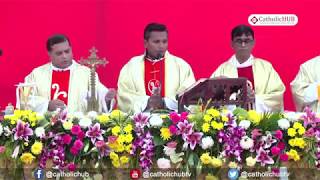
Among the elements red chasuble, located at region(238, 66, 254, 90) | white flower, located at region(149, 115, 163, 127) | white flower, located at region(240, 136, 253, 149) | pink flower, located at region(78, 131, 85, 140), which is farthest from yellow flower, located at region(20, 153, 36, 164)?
Result: red chasuble, located at region(238, 66, 254, 90)

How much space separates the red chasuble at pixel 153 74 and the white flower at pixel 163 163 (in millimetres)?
2201

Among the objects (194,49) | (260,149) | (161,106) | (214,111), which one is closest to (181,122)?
(214,111)

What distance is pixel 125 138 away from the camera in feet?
15.2

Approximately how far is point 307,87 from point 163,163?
2611mm

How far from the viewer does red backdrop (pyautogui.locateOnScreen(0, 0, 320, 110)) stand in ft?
25.8

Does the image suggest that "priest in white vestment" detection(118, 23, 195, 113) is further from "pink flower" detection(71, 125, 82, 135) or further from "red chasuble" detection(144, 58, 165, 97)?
"pink flower" detection(71, 125, 82, 135)

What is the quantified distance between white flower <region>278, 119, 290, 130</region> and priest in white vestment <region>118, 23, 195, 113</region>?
7.06 feet

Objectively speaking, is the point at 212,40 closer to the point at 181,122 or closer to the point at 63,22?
the point at 63,22

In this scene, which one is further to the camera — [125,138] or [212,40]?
[212,40]

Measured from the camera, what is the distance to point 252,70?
717 centimetres

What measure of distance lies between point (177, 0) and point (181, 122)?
3.54m

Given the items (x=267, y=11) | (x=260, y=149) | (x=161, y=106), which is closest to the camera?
(x=260, y=149)

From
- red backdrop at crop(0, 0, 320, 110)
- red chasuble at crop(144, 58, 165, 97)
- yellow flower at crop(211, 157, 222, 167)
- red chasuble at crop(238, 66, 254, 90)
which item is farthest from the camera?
red backdrop at crop(0, 0, 320, 110)

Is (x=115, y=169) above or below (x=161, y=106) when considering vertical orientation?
below
